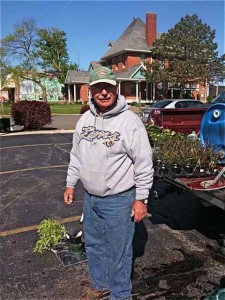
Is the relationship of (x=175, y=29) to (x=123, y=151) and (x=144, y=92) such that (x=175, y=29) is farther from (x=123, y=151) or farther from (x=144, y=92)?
(x=123, y=151)

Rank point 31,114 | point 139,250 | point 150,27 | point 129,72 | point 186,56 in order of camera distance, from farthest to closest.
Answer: point 150,27 < point 129,72 < point 186,56 < point 31,114 < point 139,250

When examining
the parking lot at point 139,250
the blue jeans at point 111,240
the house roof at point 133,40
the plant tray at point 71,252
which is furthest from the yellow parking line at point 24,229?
the house roof at point 133,40

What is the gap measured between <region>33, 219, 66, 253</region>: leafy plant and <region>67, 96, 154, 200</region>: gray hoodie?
58.5 inches

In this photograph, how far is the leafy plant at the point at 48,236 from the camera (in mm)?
3867

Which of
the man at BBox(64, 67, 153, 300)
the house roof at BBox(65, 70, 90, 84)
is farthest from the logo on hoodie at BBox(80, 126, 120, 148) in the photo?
the house roof at BBox(65, 70, 90, 84)

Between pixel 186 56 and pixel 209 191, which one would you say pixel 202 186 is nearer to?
pixel 209 191

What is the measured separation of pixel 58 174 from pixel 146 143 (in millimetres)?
5082

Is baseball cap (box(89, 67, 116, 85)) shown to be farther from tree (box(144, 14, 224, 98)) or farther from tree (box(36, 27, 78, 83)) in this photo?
tree (box(36, 27, 78, 83))

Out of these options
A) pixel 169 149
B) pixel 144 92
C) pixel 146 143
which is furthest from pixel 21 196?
pixel 144 92

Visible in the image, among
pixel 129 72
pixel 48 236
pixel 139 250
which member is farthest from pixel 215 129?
pixel 129 72

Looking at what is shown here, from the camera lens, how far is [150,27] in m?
45.5

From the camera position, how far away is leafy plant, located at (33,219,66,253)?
3867mm

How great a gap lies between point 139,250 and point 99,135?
1.78 metres

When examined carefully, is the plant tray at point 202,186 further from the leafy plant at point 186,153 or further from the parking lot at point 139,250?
the parking lot at point 139,250
